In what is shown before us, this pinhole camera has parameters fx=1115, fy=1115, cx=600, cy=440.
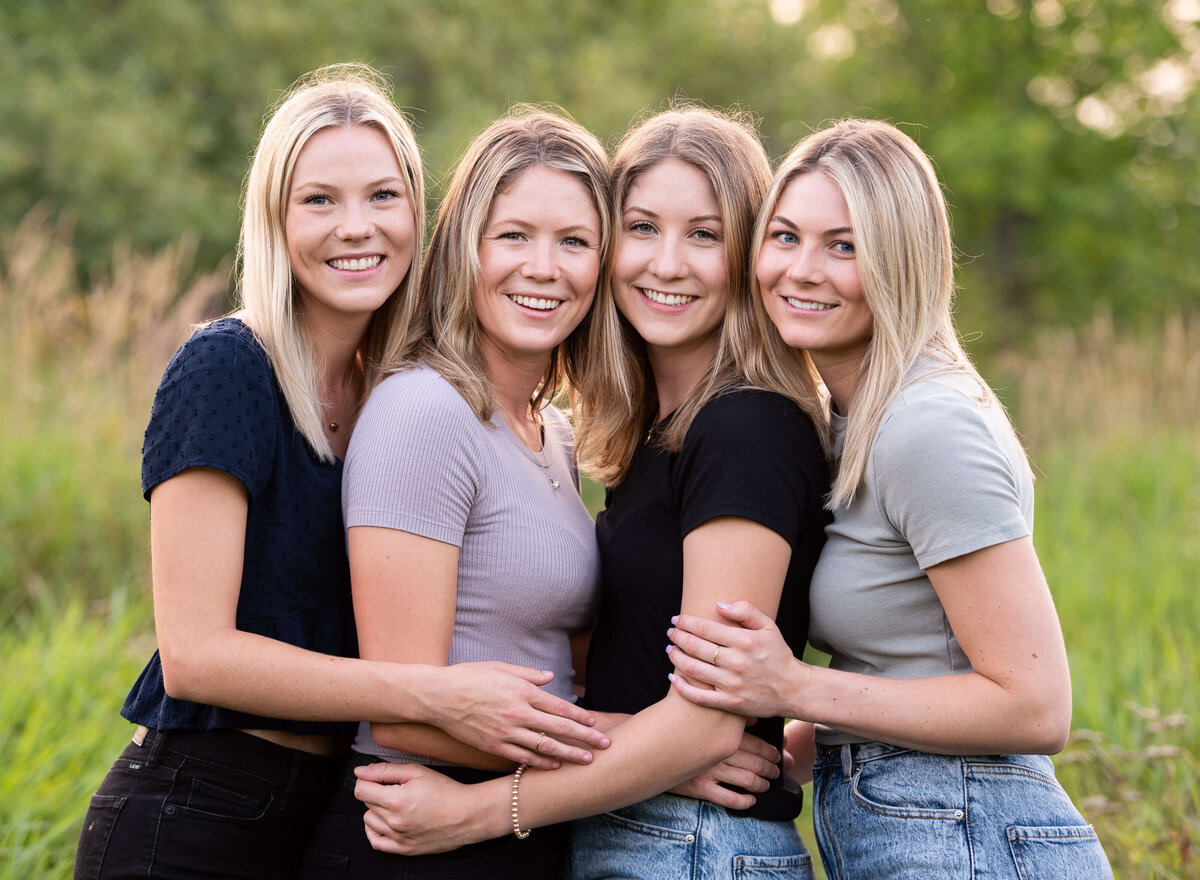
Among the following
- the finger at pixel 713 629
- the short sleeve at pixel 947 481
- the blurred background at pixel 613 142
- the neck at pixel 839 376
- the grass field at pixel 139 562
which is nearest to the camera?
the short sleeve at pixel 947 481

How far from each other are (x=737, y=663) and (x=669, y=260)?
944 millimetres

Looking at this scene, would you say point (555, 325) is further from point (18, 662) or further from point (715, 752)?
point (18, 662)

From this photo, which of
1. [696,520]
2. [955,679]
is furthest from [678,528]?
[955,679]

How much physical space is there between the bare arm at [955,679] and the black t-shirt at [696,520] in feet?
0.54

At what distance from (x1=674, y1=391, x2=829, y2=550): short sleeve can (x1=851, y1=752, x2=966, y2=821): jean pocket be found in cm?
49

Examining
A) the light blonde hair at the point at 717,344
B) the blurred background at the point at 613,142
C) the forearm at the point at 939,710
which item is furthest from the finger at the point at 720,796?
the blurred background at the point at 613,142

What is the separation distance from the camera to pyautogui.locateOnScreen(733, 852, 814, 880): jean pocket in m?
2.21

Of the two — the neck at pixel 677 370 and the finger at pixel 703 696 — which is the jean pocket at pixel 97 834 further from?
the neck at pixel 677 370

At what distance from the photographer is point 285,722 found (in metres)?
2.27

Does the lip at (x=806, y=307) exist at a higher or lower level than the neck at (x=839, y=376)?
higher

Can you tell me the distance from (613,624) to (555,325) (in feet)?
2.34

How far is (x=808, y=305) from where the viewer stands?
8.04 ft

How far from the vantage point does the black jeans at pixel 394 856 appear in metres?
2.23

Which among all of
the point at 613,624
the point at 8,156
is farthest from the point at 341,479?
the point at 8,156
